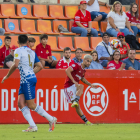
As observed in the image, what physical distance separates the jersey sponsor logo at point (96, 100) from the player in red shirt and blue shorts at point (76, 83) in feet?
2.15

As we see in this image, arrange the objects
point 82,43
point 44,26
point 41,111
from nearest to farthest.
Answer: point 41,111, point 82,43, point 44,26

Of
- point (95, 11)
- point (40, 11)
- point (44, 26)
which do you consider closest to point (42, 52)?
point (44, 26)

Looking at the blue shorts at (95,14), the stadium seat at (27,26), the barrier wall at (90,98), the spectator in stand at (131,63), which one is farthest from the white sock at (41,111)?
the blue shorts at (95,14)

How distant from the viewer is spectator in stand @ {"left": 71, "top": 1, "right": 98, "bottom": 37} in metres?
12.1

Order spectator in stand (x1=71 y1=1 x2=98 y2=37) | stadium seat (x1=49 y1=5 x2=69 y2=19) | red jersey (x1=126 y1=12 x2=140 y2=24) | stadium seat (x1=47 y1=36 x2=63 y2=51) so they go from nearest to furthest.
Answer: stadium seat (x1=47 y1=36 x2=63 y2=51), spectator in stand (x1=71 y1=1 x2=98 y2=37), stadium seat (x1=49 y1=5 x2=69 y2=19), red jersey (x1=126 y1=12 x2=140 y2=24)

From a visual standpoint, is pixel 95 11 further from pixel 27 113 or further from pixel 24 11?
pixel 27 113

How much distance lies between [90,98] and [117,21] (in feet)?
14.2

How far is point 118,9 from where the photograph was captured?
40.8 ft


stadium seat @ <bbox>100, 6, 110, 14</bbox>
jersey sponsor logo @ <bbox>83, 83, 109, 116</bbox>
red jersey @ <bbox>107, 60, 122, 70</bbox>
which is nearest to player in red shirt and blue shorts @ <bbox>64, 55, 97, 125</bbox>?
jersey sponsor logo @ <bbox>83, 83, 109, 116</bbox>

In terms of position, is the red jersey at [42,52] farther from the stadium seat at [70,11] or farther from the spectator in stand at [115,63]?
the stadium seat at [70,11]

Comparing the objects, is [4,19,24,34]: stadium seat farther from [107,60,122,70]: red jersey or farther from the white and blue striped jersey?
the white and blue striped jersey

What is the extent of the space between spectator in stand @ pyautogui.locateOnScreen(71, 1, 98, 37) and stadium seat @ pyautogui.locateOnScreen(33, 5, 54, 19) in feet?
3.73

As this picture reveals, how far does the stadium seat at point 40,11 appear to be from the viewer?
502 inches

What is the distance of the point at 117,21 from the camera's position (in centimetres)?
1251
